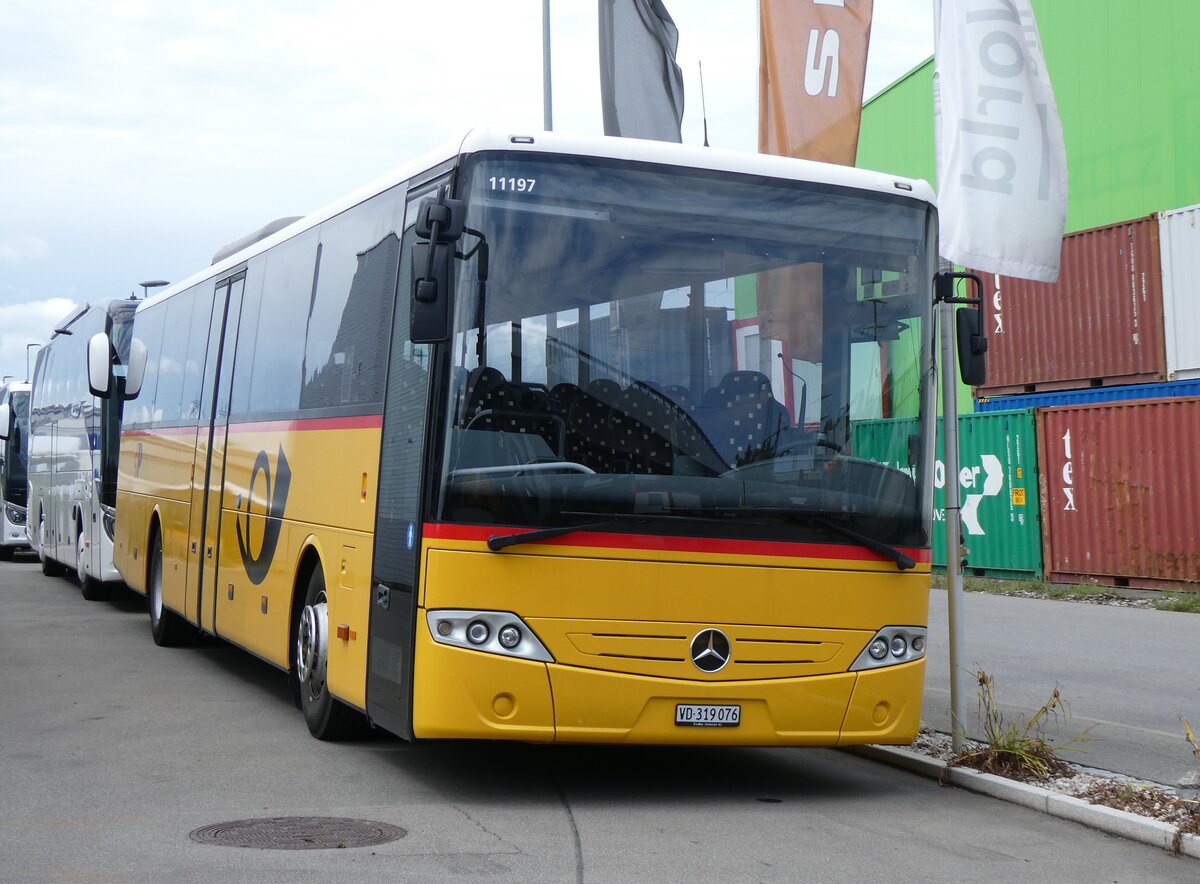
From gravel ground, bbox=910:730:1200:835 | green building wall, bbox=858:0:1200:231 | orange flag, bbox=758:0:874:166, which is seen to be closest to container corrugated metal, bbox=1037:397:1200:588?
green building wall, bbox=858:0:1200:231

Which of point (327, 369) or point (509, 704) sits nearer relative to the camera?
point (509, 704)

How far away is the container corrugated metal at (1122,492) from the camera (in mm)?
21109

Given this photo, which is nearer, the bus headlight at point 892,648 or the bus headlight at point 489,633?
the bus headlight at point 489,633

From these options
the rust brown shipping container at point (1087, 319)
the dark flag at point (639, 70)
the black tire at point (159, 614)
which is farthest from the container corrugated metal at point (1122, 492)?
the black tire at point (159, 614)

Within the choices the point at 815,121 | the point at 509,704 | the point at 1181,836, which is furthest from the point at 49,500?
the point at 1181,836

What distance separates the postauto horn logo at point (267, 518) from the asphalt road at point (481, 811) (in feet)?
3.13

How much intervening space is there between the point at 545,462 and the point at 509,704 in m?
1.10

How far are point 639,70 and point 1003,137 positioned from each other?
6982 millimetres

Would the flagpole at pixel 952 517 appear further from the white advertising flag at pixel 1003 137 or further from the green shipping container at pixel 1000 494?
Result: the green shipping container at pixel 1000 494

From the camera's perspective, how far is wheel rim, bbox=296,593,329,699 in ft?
29.6

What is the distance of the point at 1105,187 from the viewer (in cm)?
2766

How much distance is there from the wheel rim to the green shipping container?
15.3 metres

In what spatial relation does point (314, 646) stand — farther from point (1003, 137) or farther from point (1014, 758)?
point (1003, 137)

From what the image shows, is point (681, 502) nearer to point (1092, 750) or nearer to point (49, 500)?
point (1092, 750)
